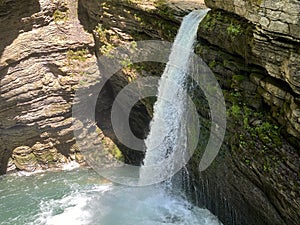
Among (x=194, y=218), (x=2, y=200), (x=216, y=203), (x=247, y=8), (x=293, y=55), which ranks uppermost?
(x=247, y=8)

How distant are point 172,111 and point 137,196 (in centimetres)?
297

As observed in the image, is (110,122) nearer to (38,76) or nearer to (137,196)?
(38,76)

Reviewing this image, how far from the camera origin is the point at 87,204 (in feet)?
35.8

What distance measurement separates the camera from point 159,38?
10305 mm

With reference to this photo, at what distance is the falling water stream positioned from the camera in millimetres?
9438

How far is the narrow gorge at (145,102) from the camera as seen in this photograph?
653 cm

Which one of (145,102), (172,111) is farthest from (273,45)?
(145,102)

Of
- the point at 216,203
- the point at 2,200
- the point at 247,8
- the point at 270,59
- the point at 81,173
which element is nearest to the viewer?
the point at 270,59

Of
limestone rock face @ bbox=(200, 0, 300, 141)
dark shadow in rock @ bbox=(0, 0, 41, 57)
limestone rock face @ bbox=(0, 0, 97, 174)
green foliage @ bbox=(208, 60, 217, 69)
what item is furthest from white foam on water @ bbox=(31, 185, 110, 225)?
limestone rock face @ bbox=(200, 0, 300, 141)

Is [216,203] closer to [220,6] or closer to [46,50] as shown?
[220,6]

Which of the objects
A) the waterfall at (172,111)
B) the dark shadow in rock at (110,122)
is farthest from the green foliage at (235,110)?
the dark shadow in rock at (110,122)

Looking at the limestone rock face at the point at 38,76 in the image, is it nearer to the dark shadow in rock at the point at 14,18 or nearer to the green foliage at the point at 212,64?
the dark shadow in rock at the point at 14,18

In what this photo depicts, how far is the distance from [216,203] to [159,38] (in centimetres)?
481

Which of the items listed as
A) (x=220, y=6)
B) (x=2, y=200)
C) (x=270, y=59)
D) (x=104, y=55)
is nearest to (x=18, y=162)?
(x=2, y=200)
